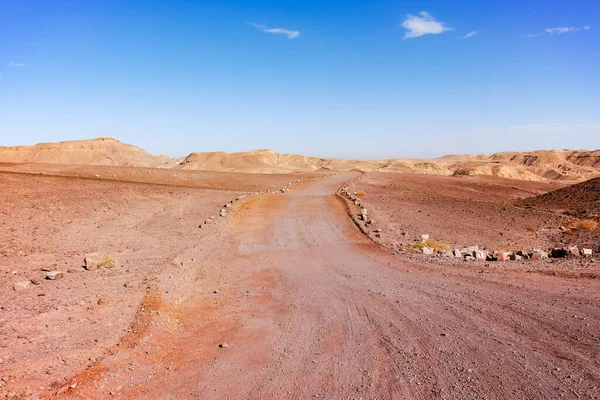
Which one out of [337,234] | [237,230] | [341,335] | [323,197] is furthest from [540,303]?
[323,197]

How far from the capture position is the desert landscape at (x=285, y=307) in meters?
6.06

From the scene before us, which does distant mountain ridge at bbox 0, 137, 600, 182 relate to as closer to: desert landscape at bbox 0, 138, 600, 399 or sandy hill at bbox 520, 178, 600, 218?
sandy hill at bbox 520, 178, 600, 218

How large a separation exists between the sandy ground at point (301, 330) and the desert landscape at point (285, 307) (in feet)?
0.12

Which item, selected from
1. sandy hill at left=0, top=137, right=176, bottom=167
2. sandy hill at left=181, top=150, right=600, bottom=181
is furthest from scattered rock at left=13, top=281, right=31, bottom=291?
sandy hill at left=0, top=137, right=176, bottom=167

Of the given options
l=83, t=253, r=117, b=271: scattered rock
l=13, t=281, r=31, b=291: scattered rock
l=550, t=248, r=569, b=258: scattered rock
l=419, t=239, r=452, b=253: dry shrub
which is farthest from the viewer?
l=419, t=239, r=452, b=253: dry shrub

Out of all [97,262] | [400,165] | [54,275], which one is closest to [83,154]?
[400,165]

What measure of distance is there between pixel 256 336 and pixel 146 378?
226 centimetres

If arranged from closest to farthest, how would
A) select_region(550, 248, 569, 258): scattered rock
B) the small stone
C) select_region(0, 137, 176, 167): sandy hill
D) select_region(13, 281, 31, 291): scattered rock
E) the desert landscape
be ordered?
the desert landscape, select_region(13, 281, 31, 291): scattered rock, the small stone, select_region(550, 248, 569, 258): scattered rock, select_region(0, 137, 176, 167): sandy hill

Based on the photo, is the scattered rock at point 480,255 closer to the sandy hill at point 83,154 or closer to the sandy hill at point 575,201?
the sandy hill at point 575,201

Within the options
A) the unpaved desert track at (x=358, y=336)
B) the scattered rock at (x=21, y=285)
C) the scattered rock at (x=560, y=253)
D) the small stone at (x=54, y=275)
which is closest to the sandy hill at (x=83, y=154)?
the small stone at (x=54, y=275)

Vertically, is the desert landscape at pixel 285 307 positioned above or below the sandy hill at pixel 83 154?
below

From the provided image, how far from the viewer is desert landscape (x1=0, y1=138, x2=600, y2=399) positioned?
19.9ft

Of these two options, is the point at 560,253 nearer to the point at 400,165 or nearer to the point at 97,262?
the point at 97,262

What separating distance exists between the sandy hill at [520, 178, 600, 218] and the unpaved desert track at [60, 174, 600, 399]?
19143 mm
